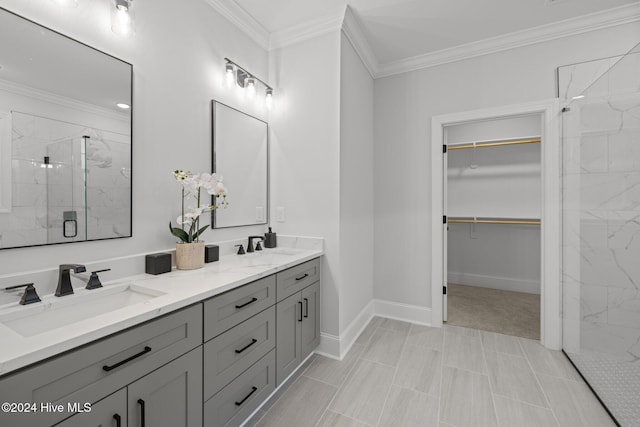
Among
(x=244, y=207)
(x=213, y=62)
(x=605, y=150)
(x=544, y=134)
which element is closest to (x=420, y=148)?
(x=544, y=134)

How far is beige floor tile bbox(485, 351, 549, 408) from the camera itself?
183 cm

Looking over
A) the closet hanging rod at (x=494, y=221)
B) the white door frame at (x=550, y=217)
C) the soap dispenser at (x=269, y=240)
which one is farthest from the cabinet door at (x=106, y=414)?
the closet hanging rod at (x=494, y=221)

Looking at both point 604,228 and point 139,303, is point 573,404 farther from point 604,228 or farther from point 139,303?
point 139,303

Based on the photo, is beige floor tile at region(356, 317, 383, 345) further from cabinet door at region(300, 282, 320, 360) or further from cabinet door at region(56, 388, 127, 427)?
cabinet door at region(56, 388, 127, 427)

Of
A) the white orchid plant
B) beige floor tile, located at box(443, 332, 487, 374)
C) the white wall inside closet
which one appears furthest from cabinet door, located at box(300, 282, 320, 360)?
the white wall inside closet

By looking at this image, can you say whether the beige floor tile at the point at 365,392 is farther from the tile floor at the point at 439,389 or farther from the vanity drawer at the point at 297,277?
the vanity drawer at the point at 297,277

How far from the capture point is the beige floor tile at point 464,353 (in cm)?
218

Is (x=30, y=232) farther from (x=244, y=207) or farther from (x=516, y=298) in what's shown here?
(x=516, y=298)

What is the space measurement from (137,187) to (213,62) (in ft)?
3.61

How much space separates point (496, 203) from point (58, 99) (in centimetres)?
452

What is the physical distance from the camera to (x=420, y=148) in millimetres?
2961

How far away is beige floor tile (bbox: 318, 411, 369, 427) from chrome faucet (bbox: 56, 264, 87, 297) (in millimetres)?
1457

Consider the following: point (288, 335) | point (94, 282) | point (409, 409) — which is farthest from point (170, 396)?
point (409, 409)

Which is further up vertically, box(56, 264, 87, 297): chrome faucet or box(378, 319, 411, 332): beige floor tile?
box(56, 264, 87, 297): chrome faucet
